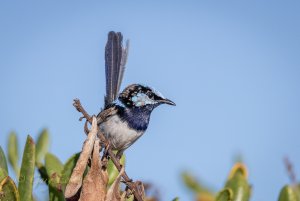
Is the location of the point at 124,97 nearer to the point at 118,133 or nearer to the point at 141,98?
the point at 141,98

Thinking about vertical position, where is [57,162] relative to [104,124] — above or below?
below

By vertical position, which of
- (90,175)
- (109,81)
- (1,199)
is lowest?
(1,199)

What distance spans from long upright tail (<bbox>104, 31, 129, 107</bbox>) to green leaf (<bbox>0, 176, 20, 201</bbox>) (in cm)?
224

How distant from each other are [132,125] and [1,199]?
2083 millimetres

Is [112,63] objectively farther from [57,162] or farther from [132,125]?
[57,162]

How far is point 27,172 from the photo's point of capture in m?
2.46

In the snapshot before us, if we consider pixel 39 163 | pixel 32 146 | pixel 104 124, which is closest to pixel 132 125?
pixel 104 124

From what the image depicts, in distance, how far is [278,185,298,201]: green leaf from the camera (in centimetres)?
259

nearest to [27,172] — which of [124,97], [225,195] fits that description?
[225,195]

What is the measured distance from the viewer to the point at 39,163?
127 inches

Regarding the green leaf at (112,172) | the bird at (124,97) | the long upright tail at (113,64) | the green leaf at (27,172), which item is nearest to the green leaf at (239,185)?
the green leaf at (112,172)

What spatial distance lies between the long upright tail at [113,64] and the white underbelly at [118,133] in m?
0.33

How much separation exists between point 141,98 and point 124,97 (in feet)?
0.48

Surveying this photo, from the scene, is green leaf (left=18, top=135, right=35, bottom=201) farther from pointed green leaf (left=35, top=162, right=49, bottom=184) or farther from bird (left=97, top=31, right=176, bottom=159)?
bird (left=97, top=31, right=176, bottom=159)
